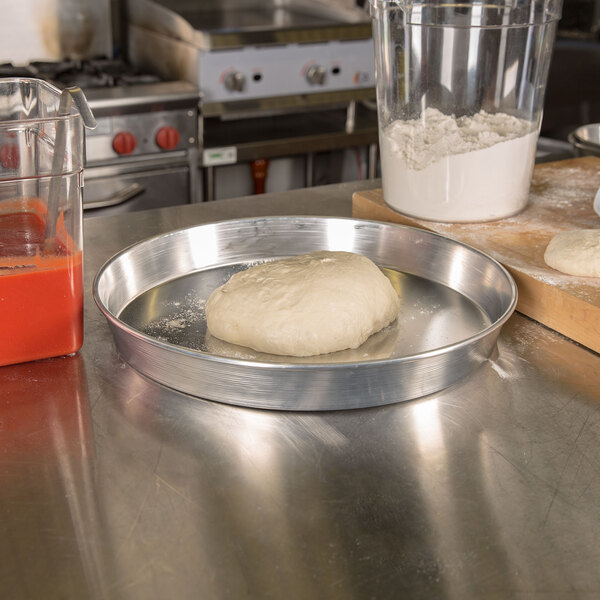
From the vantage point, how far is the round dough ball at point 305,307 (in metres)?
0.81

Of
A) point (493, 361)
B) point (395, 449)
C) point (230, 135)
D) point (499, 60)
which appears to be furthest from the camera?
point (230, 135)

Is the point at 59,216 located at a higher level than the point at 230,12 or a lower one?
lower

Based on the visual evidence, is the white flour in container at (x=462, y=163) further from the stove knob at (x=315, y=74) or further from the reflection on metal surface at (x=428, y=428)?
the stove knob at (x=315, y=74)

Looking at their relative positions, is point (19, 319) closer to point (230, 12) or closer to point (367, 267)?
point (367, 267)

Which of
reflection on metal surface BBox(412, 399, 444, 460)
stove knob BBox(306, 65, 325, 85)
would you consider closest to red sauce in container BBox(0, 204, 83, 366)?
reflection on metal surface BBox(412, 399, 444, 460)

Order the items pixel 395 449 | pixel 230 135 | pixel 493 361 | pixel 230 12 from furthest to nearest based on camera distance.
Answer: pixel 230 12
pixel 230 135
pixel 493 361
pixel 395 449

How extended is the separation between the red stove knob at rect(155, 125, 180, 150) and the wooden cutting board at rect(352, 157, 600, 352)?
116 cm

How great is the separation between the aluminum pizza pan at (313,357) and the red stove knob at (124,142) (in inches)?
49.2

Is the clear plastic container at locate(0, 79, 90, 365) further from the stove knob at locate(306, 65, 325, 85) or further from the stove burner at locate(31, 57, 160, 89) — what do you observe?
the stove knob at locate(306, 65, 325, 85)

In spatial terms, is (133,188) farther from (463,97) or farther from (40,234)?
(40,234)

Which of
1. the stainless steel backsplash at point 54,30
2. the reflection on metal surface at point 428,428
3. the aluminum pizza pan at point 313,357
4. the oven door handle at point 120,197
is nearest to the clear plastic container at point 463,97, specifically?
the aluminum pizza pan at point 313,357

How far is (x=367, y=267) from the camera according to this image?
0.90 m

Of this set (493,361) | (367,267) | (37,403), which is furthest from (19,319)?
(493,361)

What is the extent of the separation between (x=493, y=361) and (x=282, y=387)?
10.4 inches
